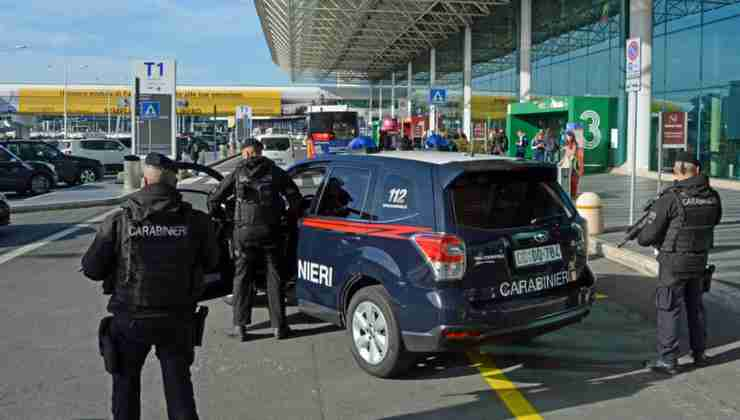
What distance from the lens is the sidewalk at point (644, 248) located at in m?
10.0

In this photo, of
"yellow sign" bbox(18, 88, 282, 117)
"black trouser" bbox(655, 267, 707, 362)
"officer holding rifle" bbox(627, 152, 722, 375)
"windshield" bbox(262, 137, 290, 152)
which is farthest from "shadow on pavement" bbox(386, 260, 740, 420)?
"yellow sign" bbox(18, 88, 282, 117)

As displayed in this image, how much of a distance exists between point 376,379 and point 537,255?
155 centimetres

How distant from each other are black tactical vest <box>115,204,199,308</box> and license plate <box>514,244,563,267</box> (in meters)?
2.60

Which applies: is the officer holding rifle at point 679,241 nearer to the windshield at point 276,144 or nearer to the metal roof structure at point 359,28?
the windshield at point 276,144

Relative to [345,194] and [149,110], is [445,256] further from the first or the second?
[149,110]

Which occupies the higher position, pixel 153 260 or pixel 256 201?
pixel 256 201

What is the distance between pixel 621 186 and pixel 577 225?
60.7 feet

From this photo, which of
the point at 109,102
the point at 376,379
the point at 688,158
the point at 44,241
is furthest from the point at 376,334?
the point at 109,102

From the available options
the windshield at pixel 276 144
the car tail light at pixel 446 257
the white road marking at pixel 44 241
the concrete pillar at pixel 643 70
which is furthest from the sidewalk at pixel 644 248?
the windshield at pixel 276 144

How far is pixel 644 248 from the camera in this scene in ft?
37.8

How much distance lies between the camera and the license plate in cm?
561

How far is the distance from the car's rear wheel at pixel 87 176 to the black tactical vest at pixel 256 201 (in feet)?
74.7

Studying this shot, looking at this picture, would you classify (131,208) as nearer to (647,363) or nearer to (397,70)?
(647,363)

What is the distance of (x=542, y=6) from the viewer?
38469 millimetres
